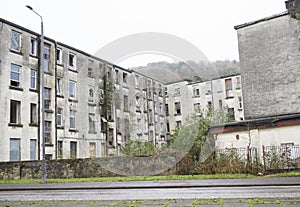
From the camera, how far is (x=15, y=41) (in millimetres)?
32344

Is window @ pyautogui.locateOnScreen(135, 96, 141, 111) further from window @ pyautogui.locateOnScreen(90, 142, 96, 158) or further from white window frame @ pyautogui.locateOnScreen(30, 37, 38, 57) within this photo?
white window frame @ pyautogui.locateOnScreen(30, 37, 38, 57)

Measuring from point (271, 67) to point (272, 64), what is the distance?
264 millimetres

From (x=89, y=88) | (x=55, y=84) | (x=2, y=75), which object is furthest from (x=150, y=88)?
(x=2, y=75)

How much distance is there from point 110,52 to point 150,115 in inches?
813

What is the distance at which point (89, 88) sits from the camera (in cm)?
4075

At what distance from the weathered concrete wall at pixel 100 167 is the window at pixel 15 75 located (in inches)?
352

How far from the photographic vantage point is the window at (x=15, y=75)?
31697mm

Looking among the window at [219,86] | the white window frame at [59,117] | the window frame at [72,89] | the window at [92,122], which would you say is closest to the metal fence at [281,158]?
the white window frame at [59,117]

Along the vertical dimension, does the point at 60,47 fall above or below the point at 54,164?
above

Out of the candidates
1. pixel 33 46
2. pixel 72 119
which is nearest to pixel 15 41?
pixel 33 46

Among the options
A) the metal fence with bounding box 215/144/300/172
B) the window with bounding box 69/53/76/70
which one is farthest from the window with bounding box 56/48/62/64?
the metal fence with bounding box 215/144/300/172

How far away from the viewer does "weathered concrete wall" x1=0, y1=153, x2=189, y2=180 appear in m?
22.4

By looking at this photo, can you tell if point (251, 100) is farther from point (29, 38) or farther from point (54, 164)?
point (29, 38)

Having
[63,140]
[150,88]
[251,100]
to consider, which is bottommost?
[63,140]
